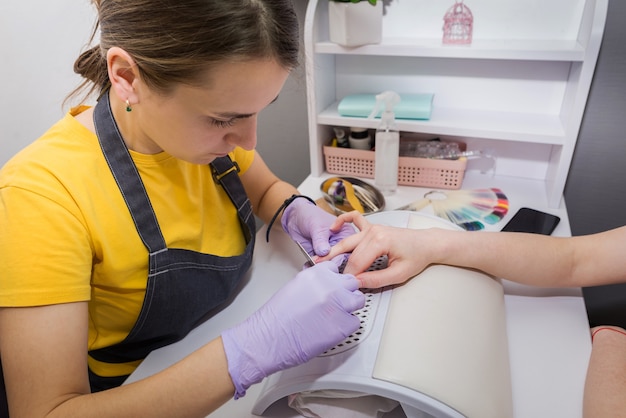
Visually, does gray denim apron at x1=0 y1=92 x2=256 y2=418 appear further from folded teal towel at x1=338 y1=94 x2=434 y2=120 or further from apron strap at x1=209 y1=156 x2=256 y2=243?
folded teal towel at x1=338 y1=94 x2=434 y2=120

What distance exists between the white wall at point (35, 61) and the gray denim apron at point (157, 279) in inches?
32.0

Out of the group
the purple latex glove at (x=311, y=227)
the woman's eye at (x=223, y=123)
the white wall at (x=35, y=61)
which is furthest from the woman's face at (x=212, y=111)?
the white wall at (x=35, y=61)

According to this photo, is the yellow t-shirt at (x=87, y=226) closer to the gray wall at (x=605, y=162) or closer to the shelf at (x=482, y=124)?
the shelf at (x=482, y=124)

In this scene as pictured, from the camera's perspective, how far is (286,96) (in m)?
1.66

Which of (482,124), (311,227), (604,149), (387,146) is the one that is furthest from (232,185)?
(604,149)

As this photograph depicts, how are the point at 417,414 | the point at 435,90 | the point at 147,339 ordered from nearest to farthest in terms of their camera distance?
the point at 417,414
the point at 147,339
the point at 435,90

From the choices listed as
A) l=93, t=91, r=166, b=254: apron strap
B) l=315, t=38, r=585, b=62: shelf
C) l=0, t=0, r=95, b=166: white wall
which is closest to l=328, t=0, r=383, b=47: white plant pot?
l=315, t=38, r=585, b=62: shelf

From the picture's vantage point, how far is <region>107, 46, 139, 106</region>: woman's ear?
66cm

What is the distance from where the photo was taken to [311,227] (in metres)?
0.99

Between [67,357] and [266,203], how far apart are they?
0.62 metres

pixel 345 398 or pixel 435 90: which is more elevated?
pixel 435 90

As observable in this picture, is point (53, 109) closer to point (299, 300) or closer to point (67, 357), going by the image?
point (67, 357)

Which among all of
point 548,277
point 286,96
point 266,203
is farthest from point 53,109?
point 548,277

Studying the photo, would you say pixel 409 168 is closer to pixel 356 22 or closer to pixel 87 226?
pixel 356 22
